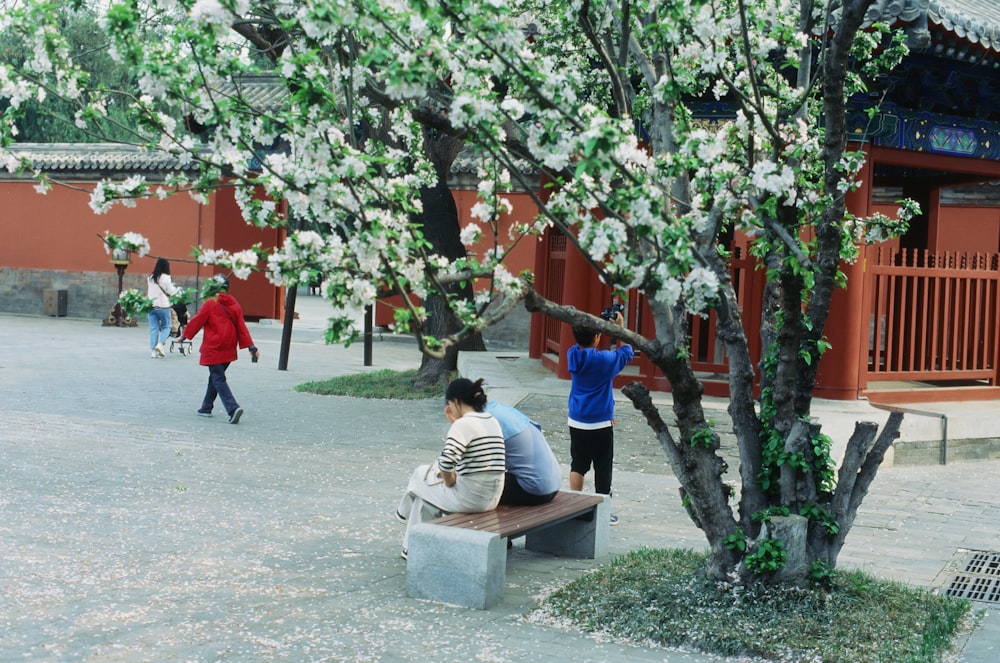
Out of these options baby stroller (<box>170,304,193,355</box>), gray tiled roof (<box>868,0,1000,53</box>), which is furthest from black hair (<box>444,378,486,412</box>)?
baby stroller (<box>170,304,193,355</box>)

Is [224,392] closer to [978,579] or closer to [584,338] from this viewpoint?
[584,338]

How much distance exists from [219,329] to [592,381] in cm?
586

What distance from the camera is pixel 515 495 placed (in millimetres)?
6770

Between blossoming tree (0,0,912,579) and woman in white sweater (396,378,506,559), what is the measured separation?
112 cm

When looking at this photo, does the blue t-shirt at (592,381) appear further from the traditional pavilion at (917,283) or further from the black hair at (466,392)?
the traditional pavilion at (917,283)

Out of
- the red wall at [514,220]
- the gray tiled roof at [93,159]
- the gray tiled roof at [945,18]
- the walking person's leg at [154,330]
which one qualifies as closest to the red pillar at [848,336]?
the gray tiled roof at [945,18]

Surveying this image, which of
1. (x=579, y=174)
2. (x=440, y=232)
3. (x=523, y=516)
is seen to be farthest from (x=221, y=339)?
(x=579, y=174)

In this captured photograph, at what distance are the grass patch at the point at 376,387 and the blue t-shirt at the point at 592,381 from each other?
23.4ft

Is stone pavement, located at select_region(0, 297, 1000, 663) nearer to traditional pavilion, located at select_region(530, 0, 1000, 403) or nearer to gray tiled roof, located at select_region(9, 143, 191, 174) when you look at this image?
traditional pavilion, located at select_region(530, 0, 1000, 403)

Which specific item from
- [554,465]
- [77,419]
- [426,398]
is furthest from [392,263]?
[426,398]

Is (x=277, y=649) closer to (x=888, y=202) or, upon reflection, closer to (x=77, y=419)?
(x=77, y=419)

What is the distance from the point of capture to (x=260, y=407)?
529 inches

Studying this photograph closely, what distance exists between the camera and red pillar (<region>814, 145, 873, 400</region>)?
11.4 m

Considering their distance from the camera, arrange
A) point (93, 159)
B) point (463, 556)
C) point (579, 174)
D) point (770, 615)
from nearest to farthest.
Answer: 1. point (579, 174)
2. point (770, 615)
3. point (463, 556)
4. point (93, 159)
